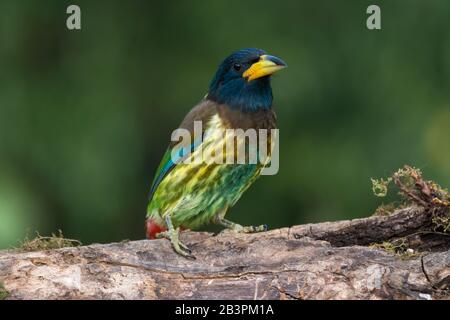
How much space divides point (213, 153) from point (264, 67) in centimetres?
64

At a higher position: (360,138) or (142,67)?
(142,67)

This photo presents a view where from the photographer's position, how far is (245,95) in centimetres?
554

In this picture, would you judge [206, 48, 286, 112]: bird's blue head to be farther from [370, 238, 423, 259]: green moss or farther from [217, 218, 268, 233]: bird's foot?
[370, 238, 423, 259]: green moss

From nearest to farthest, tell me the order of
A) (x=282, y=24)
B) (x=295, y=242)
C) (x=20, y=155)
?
(x=295, y=242)
(x=20, y=155)
(x=282, y=24)

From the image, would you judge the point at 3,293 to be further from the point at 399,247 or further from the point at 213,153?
the point at 399,247

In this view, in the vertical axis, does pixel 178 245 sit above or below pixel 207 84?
below

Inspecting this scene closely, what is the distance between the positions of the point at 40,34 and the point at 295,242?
4120mm

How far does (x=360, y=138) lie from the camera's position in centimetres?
750

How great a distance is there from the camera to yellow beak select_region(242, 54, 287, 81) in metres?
5.39

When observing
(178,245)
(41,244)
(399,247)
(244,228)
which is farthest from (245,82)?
(41,244)

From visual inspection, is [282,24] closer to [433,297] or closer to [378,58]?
[378,58]

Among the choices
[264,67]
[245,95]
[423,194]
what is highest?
[264,67]

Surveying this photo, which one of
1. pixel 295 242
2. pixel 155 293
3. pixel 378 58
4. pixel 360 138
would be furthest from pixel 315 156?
pixel 155 293

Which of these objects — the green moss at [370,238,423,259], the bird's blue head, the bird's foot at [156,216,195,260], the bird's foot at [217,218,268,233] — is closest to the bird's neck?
the bird's blue head
